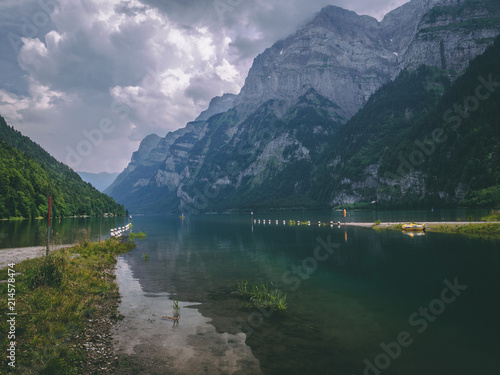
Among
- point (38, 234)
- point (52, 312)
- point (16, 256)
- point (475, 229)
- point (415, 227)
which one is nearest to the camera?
point (52, 312)

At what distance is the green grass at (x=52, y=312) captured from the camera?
10.7m

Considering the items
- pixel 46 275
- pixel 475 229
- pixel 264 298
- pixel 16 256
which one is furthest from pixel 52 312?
pixel 475 229

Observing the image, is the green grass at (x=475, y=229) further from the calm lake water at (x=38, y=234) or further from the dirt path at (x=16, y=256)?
the dirt path at (x=16, y=256)

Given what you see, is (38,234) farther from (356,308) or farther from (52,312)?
(356,308)

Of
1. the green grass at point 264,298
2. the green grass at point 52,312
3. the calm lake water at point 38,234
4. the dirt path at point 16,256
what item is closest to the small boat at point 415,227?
the green grass at point 264,298

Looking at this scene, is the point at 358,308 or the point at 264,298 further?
the point at 264,298

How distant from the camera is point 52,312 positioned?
15.0 meters

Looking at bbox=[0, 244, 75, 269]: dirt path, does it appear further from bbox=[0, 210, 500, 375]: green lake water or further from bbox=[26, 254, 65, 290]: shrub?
bbox=[0, 210, 500, 375]: green lake water

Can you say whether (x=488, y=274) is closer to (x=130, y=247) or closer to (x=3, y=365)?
(x=3, y=365)

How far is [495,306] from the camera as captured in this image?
18.4 meters

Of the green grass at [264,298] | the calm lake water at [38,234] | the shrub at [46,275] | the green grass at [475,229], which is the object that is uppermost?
the shrub at [46,275]

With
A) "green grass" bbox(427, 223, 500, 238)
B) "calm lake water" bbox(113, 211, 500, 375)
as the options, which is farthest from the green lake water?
"green grass" bbox(427, 223, 500, 238)

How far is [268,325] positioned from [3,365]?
12366mm

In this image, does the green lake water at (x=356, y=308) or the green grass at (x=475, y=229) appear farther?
the green grass at (x=475, y=229)
